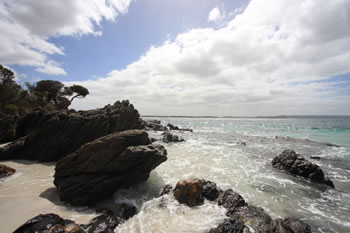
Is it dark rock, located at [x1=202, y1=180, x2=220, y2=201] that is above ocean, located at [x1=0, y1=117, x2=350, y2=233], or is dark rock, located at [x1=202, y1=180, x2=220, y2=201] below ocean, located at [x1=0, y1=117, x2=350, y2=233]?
above

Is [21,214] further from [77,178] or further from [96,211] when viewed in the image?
[96,211]

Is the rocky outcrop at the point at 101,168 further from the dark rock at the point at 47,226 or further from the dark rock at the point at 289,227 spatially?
the dark rock at the point at 289,227

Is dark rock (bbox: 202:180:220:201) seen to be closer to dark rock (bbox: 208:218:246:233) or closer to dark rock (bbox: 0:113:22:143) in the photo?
dark rock (bbox: 208:218:246:233)

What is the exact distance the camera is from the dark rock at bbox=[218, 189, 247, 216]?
690 centimetres

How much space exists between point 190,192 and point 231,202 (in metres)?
2.07

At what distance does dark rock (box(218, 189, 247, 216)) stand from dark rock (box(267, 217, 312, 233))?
153cm

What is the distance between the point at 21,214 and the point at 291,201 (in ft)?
44.2

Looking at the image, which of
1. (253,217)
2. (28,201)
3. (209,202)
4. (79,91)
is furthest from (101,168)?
(79,91)

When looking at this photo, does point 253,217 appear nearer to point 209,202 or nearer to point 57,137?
point 209,202

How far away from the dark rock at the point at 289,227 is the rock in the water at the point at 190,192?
320 centimetres

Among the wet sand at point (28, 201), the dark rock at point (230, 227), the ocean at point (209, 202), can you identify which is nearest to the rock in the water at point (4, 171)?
the wet sand at point (28, 201)

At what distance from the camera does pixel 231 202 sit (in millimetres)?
7215

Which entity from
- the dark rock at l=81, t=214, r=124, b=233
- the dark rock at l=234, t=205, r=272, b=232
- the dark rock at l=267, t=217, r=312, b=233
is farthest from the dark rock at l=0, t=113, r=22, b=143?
the dark rock at l=267, t=217, r=312, b=233

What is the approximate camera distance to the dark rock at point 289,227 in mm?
5242
